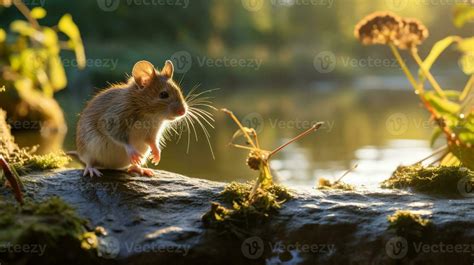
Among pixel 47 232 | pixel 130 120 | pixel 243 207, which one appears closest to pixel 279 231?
pixel 243 207

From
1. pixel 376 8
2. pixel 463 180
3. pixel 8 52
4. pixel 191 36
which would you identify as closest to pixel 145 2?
pixel 191 36

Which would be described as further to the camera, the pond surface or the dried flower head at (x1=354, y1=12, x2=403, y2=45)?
the pond surface

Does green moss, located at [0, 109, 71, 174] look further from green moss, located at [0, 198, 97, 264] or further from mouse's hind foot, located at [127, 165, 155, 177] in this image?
green moss, located at [0, 198, 97, 264]

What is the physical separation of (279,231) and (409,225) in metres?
0.78

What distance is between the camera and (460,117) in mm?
5113

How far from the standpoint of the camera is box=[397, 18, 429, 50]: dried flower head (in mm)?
5383

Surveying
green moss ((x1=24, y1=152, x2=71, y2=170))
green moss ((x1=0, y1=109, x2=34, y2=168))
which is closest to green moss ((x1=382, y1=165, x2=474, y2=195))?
green moss ((x1=24, y1=152, x2=71, y2=170))

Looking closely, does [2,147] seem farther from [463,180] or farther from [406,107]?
[406,107]

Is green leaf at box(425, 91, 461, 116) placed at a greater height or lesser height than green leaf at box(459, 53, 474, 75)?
lesser

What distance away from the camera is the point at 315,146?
12508mm

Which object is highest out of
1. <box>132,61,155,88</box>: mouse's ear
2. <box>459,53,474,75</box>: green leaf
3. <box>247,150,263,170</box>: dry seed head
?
<box>459,53,474,75</box>: green leaf

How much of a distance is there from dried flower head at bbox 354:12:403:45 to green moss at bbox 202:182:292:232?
187cm

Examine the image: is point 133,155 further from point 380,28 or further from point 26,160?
point 380,28

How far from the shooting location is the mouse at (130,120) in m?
4.95
